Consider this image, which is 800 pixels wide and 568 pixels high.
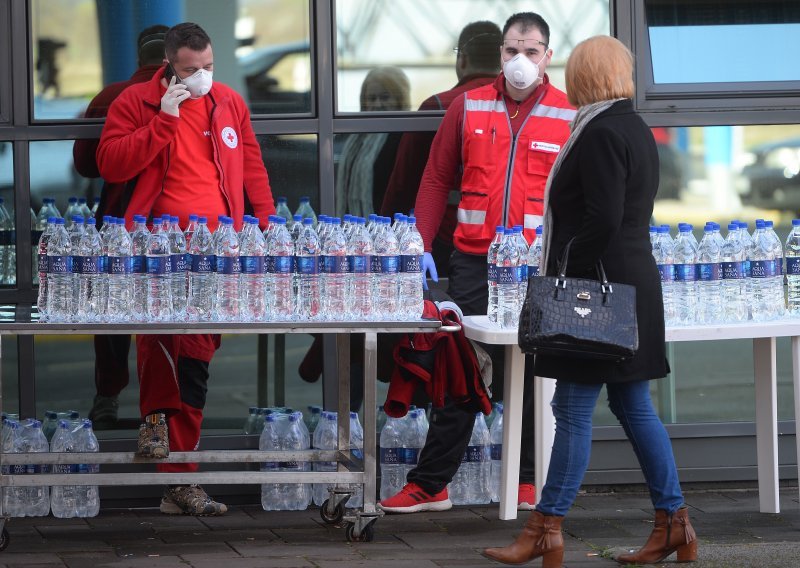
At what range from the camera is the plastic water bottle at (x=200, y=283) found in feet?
16.3

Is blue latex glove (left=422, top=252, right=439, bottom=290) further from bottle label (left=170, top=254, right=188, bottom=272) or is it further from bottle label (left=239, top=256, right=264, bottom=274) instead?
bottle label (left=170, top=254, right=188, bottom=272)

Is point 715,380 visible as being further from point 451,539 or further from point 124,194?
point 124,194

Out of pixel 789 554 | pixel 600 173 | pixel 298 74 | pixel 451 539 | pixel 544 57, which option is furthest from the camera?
pixel 298 74

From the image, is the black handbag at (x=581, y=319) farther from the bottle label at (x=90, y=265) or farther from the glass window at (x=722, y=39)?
the glass window at (x=722, y=39)

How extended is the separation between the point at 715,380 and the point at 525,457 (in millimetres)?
1245

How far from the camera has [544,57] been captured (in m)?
5.78

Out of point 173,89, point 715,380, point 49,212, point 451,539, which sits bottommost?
point 451,539

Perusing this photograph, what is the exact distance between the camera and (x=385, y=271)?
5055 millimetres

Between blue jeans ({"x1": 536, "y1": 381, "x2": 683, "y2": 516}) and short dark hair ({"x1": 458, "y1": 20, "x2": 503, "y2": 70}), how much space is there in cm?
231

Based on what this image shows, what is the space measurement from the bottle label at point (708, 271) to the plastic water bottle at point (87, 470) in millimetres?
2801

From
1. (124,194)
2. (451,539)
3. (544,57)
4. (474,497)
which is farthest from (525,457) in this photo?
(124,194)

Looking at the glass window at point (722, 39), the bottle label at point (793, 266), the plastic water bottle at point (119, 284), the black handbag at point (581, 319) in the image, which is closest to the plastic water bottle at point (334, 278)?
the plastic water bottle at point (119, 284)

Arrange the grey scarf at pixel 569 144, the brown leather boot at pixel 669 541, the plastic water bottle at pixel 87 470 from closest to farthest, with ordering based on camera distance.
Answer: the grey scarf at pixel 569 144, the brown leather boot at pixel 669 541, the plastic water bottle at pixel 87 470

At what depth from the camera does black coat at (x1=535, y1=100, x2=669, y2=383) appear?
443cm
